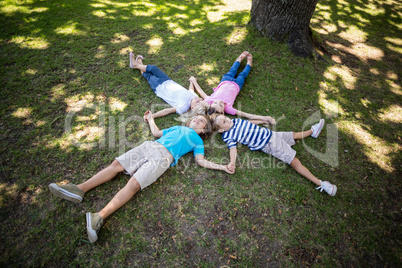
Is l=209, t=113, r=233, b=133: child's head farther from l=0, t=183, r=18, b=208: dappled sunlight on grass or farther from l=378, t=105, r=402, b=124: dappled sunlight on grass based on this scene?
l=378, t=105, r=402, b=124: dappled sunlight on grass

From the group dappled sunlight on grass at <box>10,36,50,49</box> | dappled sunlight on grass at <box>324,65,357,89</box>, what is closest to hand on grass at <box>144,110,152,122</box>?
dappled sunlight on grass at <box>10,36,50,49</box>

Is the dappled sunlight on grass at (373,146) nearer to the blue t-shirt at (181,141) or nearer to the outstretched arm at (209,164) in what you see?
the outstretched arm at (209,164)

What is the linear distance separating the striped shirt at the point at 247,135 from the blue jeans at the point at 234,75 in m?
1.31

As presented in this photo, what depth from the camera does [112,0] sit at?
725 cm

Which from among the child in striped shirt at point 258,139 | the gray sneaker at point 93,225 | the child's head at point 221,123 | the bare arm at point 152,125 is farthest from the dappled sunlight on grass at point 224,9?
the gray sneaker at point 93,225

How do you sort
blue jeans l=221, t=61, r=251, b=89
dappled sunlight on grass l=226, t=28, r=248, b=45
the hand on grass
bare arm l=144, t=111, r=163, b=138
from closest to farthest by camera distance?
bare arm l=144, t=111, r=163, b=138 → the hand on grass → blue jeans l=221, t=61, r=251, b=89 → dappled sunlight on grass l=226, t=28, r=248, b=45

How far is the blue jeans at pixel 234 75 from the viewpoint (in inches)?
192

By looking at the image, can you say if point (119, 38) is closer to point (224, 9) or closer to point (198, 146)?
point (224, 9)

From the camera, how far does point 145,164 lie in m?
3.37

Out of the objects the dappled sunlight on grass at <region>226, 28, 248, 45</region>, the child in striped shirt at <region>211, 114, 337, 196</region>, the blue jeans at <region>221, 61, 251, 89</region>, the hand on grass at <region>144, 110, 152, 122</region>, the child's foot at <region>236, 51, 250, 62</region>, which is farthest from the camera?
the dappled sunlight on grass at <region>226, 28, 248, 45</region>

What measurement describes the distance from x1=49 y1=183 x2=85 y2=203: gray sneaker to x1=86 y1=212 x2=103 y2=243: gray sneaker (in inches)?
16.8

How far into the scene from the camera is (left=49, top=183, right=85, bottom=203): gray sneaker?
2.98 m

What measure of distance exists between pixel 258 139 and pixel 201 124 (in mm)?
1159

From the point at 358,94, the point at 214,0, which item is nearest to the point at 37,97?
the point at 214,0
